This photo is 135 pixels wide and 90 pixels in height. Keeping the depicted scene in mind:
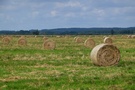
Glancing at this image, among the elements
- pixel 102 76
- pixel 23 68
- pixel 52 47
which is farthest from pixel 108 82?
pixel 52 47

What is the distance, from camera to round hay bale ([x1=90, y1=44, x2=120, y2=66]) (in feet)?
72.4

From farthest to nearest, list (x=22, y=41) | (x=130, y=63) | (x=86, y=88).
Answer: (x=22, y=41), (x=130, y=63), (x=86, y=88)

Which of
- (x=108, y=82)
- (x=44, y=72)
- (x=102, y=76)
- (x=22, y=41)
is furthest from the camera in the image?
(x=22, y=41)

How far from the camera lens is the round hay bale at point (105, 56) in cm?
2206

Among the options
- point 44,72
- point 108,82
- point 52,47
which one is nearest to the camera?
point 108,82

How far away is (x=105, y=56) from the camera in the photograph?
878 inches

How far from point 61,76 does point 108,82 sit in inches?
98.2

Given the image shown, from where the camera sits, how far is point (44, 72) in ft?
60.3

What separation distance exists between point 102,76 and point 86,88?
2.85 m

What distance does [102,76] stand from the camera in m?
17.0

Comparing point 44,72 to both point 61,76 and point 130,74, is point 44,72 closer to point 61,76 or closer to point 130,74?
point 61,76

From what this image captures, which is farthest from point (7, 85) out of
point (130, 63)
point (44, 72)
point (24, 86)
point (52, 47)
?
point (52, 47)

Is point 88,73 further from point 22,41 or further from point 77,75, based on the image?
point 22,41

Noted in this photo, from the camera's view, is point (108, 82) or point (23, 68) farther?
point (23, 68)
